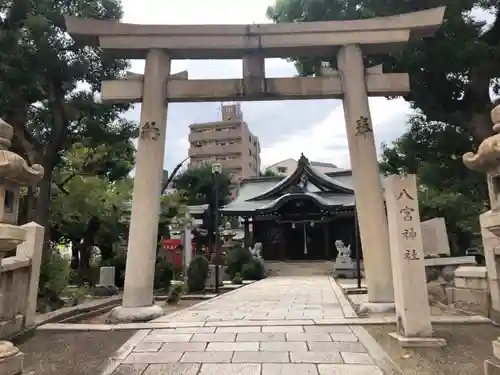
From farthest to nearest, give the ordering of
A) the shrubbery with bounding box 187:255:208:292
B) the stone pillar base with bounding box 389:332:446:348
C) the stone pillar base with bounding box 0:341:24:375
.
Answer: the shrubbery with bounding box 187:255:208:292
the stone pillar base with bounding box 389:332:446:348
the stone pillar base with bounding box 0:341:24:375

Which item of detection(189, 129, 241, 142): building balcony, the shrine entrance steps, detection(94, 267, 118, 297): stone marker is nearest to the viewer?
detection(94, 267, 118, 297): stone marker

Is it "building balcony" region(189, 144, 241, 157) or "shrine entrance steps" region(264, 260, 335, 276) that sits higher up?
"building balcony" region(189, 144, 241, 157)

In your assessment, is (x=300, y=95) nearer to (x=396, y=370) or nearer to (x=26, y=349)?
(x=396, y=370)

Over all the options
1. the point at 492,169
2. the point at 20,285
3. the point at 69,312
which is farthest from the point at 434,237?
the point at 20,285

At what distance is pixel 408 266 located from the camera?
5773 mm

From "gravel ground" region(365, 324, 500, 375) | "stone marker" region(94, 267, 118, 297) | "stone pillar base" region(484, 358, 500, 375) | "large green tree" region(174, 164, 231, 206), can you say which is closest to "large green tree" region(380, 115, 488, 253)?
"gravel ground" region(365, 324, 500, 375)

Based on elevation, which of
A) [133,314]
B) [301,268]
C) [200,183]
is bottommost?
[133,314]

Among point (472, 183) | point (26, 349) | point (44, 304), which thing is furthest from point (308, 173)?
point (26, 349)

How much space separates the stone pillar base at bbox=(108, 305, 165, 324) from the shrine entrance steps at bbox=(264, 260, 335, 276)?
18075mm

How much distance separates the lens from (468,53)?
10.6m

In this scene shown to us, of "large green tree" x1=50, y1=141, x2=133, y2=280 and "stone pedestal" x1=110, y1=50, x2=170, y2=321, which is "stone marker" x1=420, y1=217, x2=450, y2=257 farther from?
"large green tree" x1=50, y1=141, x2=133, y2=280

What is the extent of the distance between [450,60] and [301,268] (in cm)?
1831

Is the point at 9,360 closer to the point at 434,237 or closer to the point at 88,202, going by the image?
the point at 434,237

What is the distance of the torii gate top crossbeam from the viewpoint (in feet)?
29.0
